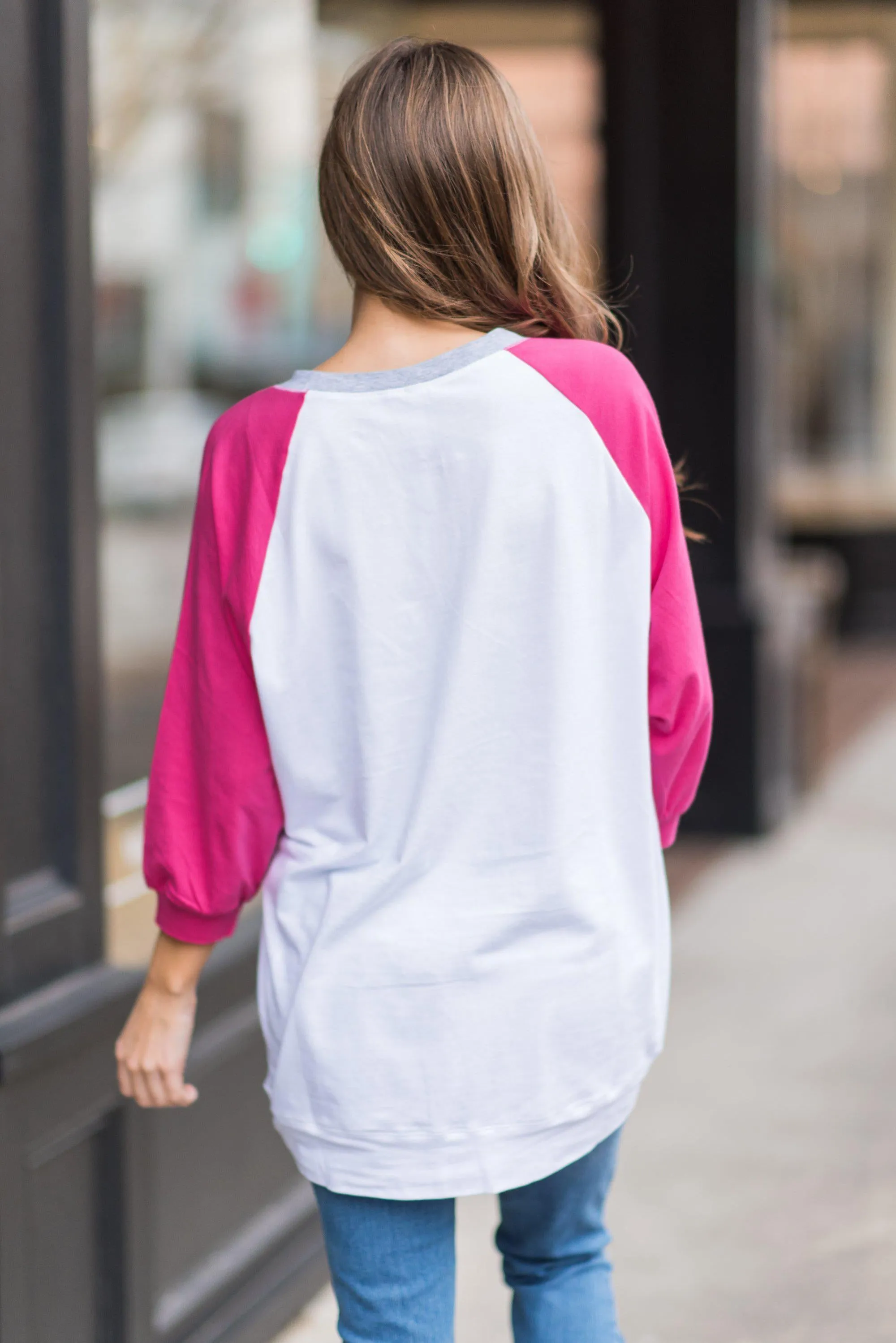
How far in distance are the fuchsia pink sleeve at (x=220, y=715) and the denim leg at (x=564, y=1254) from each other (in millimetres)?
414

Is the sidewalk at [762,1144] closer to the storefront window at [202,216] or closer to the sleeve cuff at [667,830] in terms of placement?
the sleeve cuff at [667,830]

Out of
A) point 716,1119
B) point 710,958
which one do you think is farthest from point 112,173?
point 716,1119

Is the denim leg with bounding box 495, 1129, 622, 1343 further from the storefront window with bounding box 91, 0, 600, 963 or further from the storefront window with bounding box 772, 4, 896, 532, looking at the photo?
the storefront window with bounding box 772, 4, 896, 532

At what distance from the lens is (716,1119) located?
344 cm

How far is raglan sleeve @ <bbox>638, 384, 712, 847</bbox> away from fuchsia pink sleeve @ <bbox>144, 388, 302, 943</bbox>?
1.06 feet

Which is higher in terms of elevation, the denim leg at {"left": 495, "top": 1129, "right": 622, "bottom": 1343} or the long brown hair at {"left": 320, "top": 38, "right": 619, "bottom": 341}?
the long brown hair at {"left": 320, "top": 38, "right": 619, "bottom": 341}

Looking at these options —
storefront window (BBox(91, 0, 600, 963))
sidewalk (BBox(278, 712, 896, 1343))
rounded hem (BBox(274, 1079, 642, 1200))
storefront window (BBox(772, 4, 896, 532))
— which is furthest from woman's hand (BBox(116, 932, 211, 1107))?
storefront window (BBox(772, 4, 896, 532))

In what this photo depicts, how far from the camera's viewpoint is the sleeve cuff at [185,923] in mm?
1465

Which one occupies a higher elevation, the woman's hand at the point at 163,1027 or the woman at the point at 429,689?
the woman at the point at 429,689

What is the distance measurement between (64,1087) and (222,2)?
5.08 m

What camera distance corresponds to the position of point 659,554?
1.44m

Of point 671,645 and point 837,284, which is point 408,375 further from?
point 837,284

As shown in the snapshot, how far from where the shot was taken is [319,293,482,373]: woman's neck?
137 cm

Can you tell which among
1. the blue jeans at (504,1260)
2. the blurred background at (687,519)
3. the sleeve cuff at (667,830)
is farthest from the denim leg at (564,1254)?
the blurred background at (687,519)
